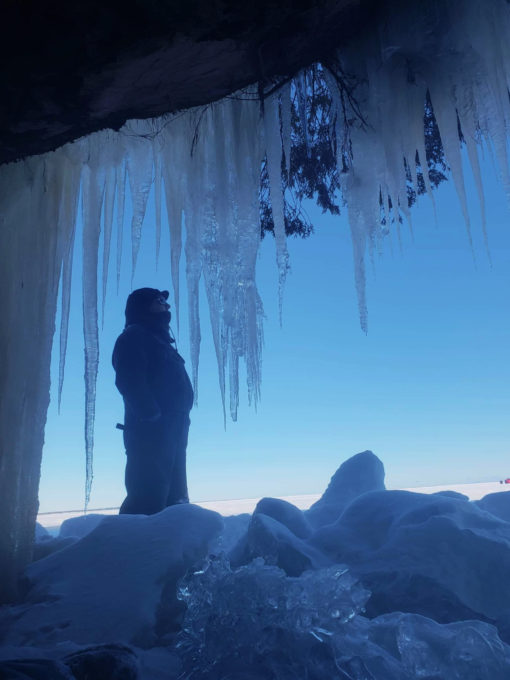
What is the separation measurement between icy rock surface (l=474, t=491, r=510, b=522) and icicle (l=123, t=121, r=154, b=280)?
2.88 meters

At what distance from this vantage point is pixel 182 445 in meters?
3.58

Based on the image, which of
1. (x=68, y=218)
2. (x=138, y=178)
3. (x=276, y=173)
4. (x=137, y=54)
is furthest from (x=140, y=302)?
(x=137, y=54)

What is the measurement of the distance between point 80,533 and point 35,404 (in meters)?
2.08

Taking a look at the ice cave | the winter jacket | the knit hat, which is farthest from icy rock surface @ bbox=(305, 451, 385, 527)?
the knit hat

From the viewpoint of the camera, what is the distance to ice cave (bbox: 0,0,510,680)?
5.12 feet

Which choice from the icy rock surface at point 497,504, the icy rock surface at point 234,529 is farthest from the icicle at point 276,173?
the icy rock surface at point 497,504

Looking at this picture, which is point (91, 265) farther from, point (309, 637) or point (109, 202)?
point (309, 637)

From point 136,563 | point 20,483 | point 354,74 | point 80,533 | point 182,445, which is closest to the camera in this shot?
point 136,563

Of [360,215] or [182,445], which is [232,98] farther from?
[182,445]

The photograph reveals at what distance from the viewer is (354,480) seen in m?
4.13

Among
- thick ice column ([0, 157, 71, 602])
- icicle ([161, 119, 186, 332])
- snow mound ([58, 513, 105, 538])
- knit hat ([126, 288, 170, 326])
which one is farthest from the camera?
snow mound ([58, 513, 105, 538])

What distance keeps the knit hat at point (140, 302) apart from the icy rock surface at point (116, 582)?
158 cm

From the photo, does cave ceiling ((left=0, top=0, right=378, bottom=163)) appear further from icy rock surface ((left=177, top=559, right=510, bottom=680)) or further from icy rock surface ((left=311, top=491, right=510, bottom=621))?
icy rock surface ((left=311, top=491, right=510, bottom=621))

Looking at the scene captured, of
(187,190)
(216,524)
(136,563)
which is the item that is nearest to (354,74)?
(187,190)
